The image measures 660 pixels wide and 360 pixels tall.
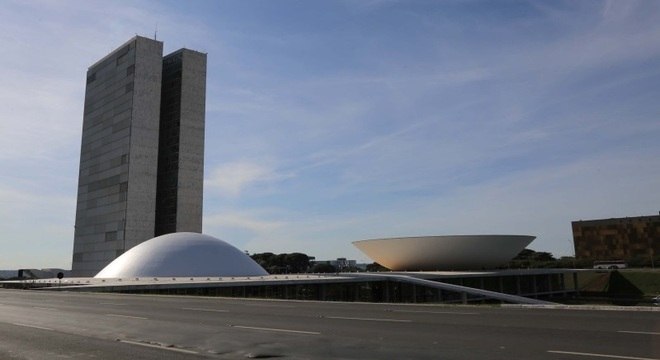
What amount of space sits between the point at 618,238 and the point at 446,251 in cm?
7872

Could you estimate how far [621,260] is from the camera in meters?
131

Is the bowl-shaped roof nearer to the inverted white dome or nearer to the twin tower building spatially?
the inverted white dome

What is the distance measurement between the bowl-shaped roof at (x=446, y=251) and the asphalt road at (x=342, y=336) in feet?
198

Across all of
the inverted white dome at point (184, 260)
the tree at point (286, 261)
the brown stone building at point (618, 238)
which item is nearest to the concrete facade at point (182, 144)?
the inverted white dome at point (184, 260)

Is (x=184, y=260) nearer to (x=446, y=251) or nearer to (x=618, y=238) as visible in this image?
(x=446, y=251)

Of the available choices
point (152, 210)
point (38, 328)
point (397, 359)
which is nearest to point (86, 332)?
point (38, 328)

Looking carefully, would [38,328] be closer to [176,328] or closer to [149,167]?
[176,328]

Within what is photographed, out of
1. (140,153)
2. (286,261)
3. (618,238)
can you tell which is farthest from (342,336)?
(286,261)

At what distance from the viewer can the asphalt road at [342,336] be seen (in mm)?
9828

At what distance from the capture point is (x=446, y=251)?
78375 millimetres

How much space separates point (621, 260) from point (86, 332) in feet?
469

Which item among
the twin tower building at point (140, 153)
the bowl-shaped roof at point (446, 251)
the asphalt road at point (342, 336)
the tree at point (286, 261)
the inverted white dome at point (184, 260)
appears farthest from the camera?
the tree at point (286, 261)

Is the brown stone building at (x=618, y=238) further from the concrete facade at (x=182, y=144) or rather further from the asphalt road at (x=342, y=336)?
the asphalt road at (x=342, y=336)

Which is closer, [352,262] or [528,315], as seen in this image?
[528,315]
